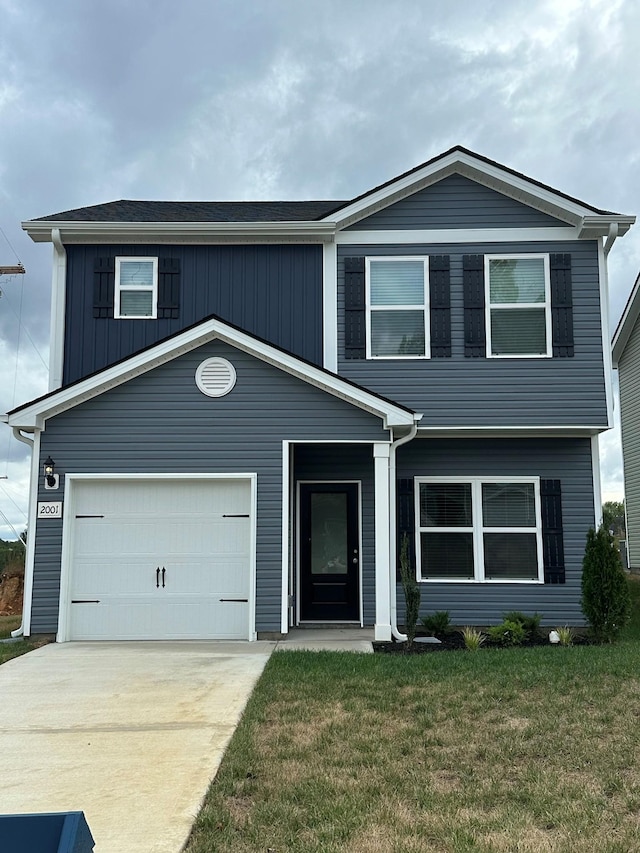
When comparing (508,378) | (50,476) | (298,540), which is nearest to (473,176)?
(508,378)

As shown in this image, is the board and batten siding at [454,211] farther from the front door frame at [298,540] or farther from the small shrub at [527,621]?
the small shrub at [527,621]

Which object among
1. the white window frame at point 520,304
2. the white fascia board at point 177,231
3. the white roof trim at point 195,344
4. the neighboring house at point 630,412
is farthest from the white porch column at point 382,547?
the neighboring house at point 630,412

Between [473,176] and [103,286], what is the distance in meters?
6.06

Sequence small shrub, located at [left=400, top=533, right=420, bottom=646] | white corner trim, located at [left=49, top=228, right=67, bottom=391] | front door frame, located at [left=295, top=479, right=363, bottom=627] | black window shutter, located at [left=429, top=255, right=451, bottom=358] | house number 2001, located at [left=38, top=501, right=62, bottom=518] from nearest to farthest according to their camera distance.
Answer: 1. small shrub, located at [left=400, top=533, right=420, bottom=646]
2. house number 2001, located at [left=38, top=501, right=62, bottom=518]
3. black window shutter, located at [left=429, top=255, right=451, bottom=358]
4. front door frame, located at [left=295, top=479, right=363, bottom=627]
5. white corner trim, located at [left=49, top=228, right=67, bottom=391]

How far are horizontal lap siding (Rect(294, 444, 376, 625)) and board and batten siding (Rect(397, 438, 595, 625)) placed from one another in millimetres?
503

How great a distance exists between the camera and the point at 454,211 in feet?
39.2

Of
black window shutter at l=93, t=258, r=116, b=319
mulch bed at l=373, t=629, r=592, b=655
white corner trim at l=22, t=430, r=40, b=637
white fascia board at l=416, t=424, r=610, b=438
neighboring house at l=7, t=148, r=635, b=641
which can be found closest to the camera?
mulch bed at l=373, t=629, r=592, b=655

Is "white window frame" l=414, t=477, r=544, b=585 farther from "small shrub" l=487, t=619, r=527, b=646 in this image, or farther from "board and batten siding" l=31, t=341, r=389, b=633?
"board and batten siding" l=31, t=341, r=389, b=633

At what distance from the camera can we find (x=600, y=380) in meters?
11.4

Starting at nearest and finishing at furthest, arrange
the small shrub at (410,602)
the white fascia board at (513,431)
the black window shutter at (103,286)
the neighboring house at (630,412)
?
the small shrub at (410,602)
the white fascia board at (513,431)
the black window shutter at (103,286)
the neighboring house at (630,412)

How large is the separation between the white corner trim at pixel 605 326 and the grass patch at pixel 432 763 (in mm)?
4512

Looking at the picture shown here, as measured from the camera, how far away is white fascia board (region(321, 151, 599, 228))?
1160cm

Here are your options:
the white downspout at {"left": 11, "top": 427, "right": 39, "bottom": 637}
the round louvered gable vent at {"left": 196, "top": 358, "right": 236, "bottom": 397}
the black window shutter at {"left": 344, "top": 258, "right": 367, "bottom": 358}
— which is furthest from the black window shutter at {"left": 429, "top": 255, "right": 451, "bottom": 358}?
the white downspout at {"left": 11, "top": 427, "right": 39, "bottom": 637}

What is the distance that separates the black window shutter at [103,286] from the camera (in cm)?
1198
